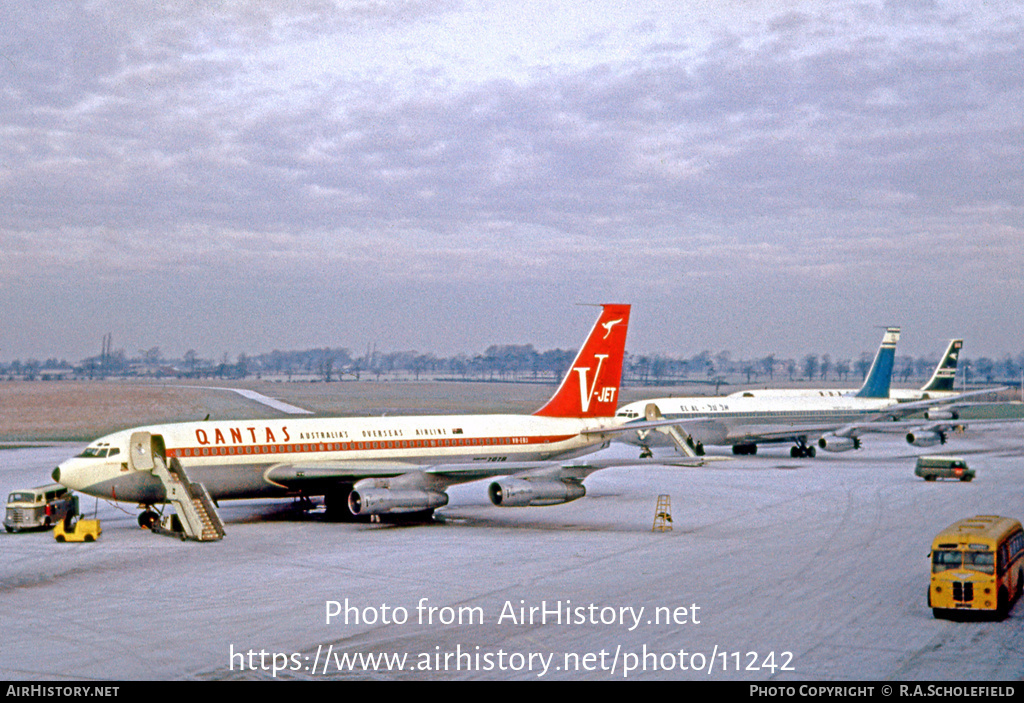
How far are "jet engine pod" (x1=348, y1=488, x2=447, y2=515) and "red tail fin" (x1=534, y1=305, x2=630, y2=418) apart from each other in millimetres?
11105

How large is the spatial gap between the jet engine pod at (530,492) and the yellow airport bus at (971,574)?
16.0 meters

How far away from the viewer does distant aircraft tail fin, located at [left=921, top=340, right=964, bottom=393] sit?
9112 cm

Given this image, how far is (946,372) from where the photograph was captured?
92562 millimetres

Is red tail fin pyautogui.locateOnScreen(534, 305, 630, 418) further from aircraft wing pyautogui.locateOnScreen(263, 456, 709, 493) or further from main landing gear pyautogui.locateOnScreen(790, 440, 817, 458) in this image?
main landing gear pyautogui.locateOnScreen(790, 440, 817, 458)

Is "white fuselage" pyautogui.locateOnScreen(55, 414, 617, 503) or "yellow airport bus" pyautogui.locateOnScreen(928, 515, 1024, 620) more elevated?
"white fuselage" pyautogui.locateOnScreen(55, 414, 617, 503)

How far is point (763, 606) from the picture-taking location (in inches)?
952

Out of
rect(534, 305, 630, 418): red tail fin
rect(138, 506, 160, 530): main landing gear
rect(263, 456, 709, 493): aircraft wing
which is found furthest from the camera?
rect(534, 305, 630, 418): red tail fin

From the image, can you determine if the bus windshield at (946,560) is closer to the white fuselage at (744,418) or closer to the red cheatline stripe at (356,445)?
the red cheatline stripe at (356,445)

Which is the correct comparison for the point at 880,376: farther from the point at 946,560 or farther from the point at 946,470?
the point at 946,560

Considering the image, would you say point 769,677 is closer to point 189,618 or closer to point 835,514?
point 189,618

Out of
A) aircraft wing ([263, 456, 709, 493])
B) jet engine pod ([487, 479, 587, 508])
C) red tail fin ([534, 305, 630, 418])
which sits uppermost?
red tail fin ([534, 305, 630, 418])

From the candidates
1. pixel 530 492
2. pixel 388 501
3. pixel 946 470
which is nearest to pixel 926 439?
pixel 946 470

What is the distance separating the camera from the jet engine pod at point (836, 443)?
229ft

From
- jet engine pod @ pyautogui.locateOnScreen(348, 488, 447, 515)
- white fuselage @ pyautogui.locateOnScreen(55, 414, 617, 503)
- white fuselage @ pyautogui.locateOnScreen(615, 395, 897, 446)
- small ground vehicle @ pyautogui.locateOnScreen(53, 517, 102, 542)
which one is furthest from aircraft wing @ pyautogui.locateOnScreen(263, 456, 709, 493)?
white fuselage @ pyautogui.locateOnScreen(615, 395, 897, 446)
